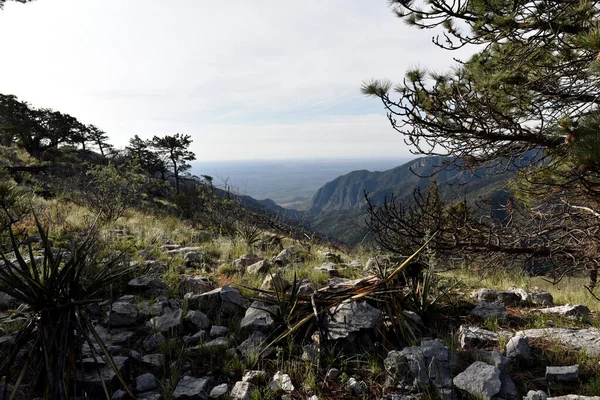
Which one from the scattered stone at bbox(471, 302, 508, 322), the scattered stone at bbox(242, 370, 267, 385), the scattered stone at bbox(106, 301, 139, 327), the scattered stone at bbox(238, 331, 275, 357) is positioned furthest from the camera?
the scattered stone at bbox(471, 302, 508, 322)

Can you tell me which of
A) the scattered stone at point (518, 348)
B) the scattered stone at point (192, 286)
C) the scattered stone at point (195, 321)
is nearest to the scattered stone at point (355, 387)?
the scattered stone at point (518, 348)

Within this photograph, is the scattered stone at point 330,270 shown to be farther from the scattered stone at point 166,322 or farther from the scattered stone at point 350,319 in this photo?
the scattered stone at point 166,322

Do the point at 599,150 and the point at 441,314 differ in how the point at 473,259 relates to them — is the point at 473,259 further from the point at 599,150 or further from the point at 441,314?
the point at 599,150

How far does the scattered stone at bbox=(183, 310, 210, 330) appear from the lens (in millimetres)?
3117

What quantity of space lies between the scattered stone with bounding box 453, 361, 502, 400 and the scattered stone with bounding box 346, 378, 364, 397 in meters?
0.63

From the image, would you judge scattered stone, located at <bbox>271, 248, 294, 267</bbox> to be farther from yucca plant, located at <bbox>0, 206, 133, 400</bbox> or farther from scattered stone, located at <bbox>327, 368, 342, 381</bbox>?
yucca plant, located at <bbox>0, 206, 133, 400</bbox>

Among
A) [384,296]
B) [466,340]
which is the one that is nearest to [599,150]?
[466,340]

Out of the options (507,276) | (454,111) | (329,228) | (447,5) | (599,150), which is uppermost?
(447,5)

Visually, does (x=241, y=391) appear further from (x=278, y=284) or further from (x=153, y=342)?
(x=278, y=284)

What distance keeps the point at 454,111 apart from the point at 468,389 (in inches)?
136

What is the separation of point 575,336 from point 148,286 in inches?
174

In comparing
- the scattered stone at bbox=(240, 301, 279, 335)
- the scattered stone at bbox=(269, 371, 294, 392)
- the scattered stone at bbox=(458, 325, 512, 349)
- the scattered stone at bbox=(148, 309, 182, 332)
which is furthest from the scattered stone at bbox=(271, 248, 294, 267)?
the scattered stone at bbox=(458, 325, 512, 349)

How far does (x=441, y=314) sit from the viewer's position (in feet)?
11.0

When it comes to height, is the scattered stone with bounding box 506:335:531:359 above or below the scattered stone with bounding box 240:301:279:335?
below
